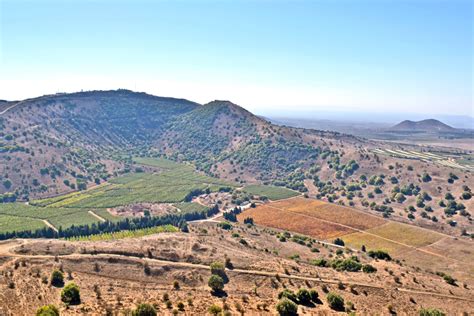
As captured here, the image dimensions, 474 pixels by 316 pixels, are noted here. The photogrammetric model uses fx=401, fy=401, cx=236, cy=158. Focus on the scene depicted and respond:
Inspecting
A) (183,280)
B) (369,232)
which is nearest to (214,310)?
(183,280)

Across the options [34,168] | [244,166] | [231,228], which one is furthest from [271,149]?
[34,168]

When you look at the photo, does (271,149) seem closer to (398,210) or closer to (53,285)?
(398,210)

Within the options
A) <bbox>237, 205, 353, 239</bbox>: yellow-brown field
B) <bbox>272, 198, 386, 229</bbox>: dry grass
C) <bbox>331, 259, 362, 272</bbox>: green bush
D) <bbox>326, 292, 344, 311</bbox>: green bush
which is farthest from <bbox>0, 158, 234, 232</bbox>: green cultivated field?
<bbox>326, 292, 344, 311</bbox>: green bush

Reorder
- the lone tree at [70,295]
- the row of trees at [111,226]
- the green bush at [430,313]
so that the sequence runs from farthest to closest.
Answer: the row of trees at [111,226] < the green bush at [430,313] < the lone tree at [70,295]

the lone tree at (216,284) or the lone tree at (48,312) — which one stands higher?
the lone tree at (48,312)

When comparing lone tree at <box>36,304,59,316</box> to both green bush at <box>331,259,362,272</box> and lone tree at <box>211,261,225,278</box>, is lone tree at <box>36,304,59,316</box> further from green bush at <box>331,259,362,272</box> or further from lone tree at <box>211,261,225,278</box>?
green bush at <box>331,259,362,272</box>

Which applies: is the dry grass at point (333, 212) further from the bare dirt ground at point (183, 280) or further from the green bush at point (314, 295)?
the green bush at point (314, 295)

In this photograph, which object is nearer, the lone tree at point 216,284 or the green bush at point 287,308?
the green bush at point 287,308

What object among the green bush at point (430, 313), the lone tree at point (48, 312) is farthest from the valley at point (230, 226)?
the lone tree at point (48, 312)
